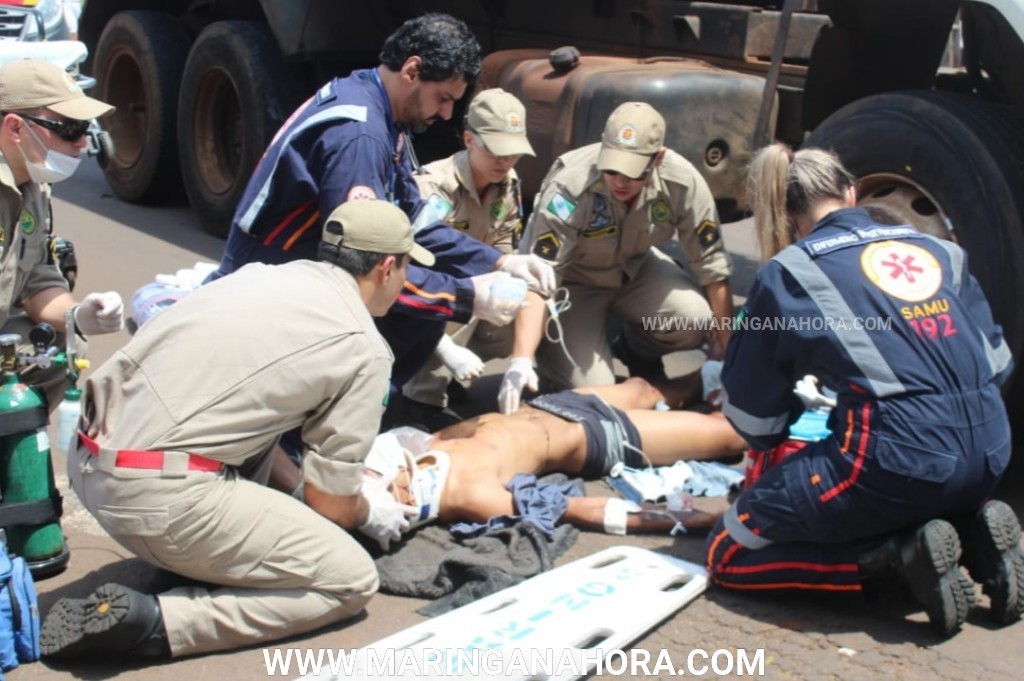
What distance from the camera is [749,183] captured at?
11.3 feet

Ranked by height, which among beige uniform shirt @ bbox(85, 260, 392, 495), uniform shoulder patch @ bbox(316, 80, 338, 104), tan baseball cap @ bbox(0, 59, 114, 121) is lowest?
beige uniform shirt @ bbox(85, 260, 392, 495)

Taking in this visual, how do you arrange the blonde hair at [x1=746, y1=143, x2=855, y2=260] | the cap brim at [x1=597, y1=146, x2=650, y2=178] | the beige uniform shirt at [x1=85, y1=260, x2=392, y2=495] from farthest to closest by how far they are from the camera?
the cap brim at [x1=597, y1=146, x2=650, y2=178]
the blonde hair at [x1=746, y1=143, x2=855, y2=260]
the beige uniform shirt at [x1=85, y1=260, x2=392, y2=495]

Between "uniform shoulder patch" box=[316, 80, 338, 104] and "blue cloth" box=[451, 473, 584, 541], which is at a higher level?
"uniform shoulder patch" box=[316, 80, 338, 104]

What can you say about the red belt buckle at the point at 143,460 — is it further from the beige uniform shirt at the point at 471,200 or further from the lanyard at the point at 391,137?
the beige uniform shirt at the point at 471,200

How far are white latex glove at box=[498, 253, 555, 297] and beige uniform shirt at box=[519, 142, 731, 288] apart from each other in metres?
0.61

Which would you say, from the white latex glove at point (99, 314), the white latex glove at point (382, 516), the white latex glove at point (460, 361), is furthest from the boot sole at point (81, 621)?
the white latex glove at point (460, 361)

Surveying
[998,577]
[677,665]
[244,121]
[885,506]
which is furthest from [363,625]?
[244,121]

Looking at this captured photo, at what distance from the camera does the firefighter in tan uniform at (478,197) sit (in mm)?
4605

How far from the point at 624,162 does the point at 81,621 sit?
2483 mm

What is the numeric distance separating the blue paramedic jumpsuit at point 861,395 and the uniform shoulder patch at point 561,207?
5.09ft

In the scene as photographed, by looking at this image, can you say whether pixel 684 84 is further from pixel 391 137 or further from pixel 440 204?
pixel 391 137

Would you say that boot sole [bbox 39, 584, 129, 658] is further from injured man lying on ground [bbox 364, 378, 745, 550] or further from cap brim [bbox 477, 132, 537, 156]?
cap brim [bbox 477, 132, 537, 156]

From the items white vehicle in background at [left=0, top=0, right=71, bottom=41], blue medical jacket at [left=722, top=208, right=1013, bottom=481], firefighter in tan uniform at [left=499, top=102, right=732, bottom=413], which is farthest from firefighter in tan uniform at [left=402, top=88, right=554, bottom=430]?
white vehicle in background at [left=0, top=0, right=71, bottom=41]

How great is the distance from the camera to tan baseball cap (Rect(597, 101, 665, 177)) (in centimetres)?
444
